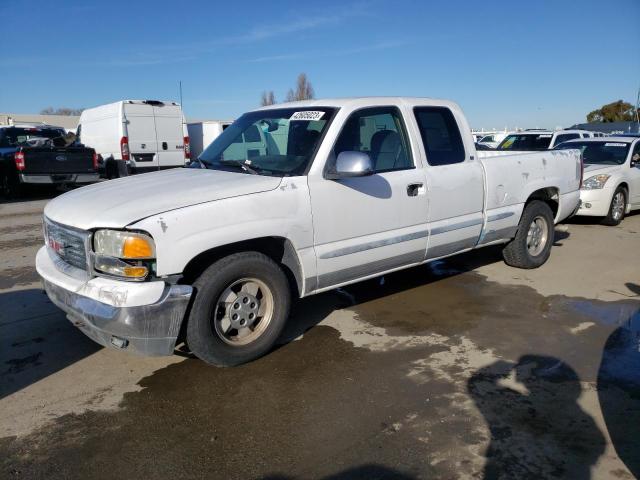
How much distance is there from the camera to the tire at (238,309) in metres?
3.48

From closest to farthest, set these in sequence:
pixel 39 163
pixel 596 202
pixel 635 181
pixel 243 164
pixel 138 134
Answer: pixel 243 164
pixel 596 202
pixel 635 181
pixel 39 163
pixel 138 134

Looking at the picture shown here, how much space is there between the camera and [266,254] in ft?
12.9

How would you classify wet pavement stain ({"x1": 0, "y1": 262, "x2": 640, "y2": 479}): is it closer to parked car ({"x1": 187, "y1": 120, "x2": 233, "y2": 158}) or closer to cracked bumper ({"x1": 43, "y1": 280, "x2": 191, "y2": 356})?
cracked bumper ({"x1": 43, "y1": 280, "x2": 191, "y2": 356})

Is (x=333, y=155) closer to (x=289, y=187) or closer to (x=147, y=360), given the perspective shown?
(x=289, y=187)

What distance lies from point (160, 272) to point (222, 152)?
178cm

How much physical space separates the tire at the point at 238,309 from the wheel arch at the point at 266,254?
0.07m

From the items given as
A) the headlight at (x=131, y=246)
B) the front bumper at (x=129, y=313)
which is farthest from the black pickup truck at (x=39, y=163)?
the headlight at (x=131, y=246)

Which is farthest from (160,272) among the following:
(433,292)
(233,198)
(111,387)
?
(433,292)

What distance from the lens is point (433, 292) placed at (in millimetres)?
5543

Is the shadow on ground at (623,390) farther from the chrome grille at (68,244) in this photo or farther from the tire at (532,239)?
the chrome grille at (68,244)

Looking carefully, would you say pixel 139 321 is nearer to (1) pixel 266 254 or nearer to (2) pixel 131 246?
(2) pixel 131 246

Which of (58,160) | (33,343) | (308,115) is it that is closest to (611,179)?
(308,115)

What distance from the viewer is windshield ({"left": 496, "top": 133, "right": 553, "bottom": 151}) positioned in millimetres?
14383

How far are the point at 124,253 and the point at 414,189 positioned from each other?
2539mm
